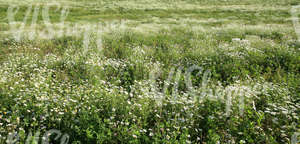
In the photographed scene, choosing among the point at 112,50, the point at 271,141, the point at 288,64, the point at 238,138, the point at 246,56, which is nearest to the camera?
the point at 271,141

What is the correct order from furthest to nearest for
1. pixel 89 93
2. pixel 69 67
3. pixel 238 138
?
pixel 69 67, pixel 89 93, pixel 238 138

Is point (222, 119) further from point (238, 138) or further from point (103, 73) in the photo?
point (103, 73)

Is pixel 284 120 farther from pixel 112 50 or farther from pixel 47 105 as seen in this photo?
pixel 112 50

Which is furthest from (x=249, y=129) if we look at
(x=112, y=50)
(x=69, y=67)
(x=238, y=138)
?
(x=112, y=50)

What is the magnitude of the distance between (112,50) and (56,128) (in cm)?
463

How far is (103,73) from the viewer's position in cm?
545

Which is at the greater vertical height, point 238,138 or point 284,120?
point 284,120

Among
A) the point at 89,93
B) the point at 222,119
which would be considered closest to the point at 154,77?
the point at 89,93

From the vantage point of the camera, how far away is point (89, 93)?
416cm

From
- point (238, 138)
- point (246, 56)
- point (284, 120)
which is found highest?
point (246, 56)

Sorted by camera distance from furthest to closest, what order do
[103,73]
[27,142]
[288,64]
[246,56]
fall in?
[246,56]
[288,64]
[103,73]
[27,142]

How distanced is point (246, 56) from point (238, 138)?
4498 mm

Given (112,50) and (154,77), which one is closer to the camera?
(154,77)

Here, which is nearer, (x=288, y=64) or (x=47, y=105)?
(x=47, y=105)
